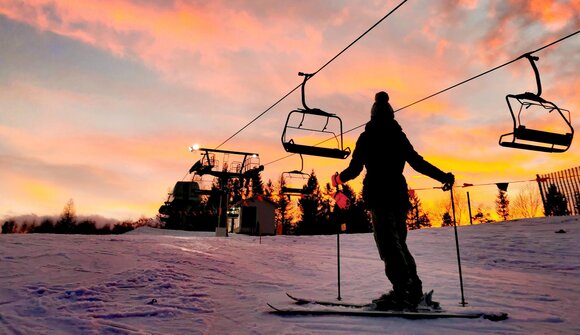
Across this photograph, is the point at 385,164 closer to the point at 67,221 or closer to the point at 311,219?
the point at 311,219

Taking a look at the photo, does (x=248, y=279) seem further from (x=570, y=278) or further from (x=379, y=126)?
(x=570, y=278)

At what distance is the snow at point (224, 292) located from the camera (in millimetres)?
3793

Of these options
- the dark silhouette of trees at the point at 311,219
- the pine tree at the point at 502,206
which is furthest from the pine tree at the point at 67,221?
the pine tree at the point at 502,206

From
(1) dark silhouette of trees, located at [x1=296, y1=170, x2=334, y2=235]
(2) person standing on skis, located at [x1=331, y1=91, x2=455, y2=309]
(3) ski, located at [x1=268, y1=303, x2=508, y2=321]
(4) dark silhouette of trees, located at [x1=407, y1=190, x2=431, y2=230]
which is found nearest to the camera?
(3) ski, located at [x1=268, y1=303, x2=508, y2=321]

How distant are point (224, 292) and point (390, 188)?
10.4ft

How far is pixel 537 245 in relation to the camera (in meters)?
12.9

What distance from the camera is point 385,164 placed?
15.2 ft

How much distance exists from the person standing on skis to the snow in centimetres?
51

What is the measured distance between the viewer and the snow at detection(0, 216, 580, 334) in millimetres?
3793

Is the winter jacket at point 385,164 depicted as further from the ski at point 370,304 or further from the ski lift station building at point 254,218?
the ski lift station building at point 254,218

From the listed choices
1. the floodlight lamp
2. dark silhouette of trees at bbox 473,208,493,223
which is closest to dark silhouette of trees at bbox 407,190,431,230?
dark silhouette of trees at bbox 473,208,493,223

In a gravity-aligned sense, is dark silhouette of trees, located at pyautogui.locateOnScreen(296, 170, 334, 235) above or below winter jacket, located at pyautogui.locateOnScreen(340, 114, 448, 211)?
above

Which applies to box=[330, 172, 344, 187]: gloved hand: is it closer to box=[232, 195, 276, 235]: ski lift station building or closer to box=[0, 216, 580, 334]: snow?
box=[0, 216, 580, 334]: snow

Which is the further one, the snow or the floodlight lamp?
the floodlight lamp
